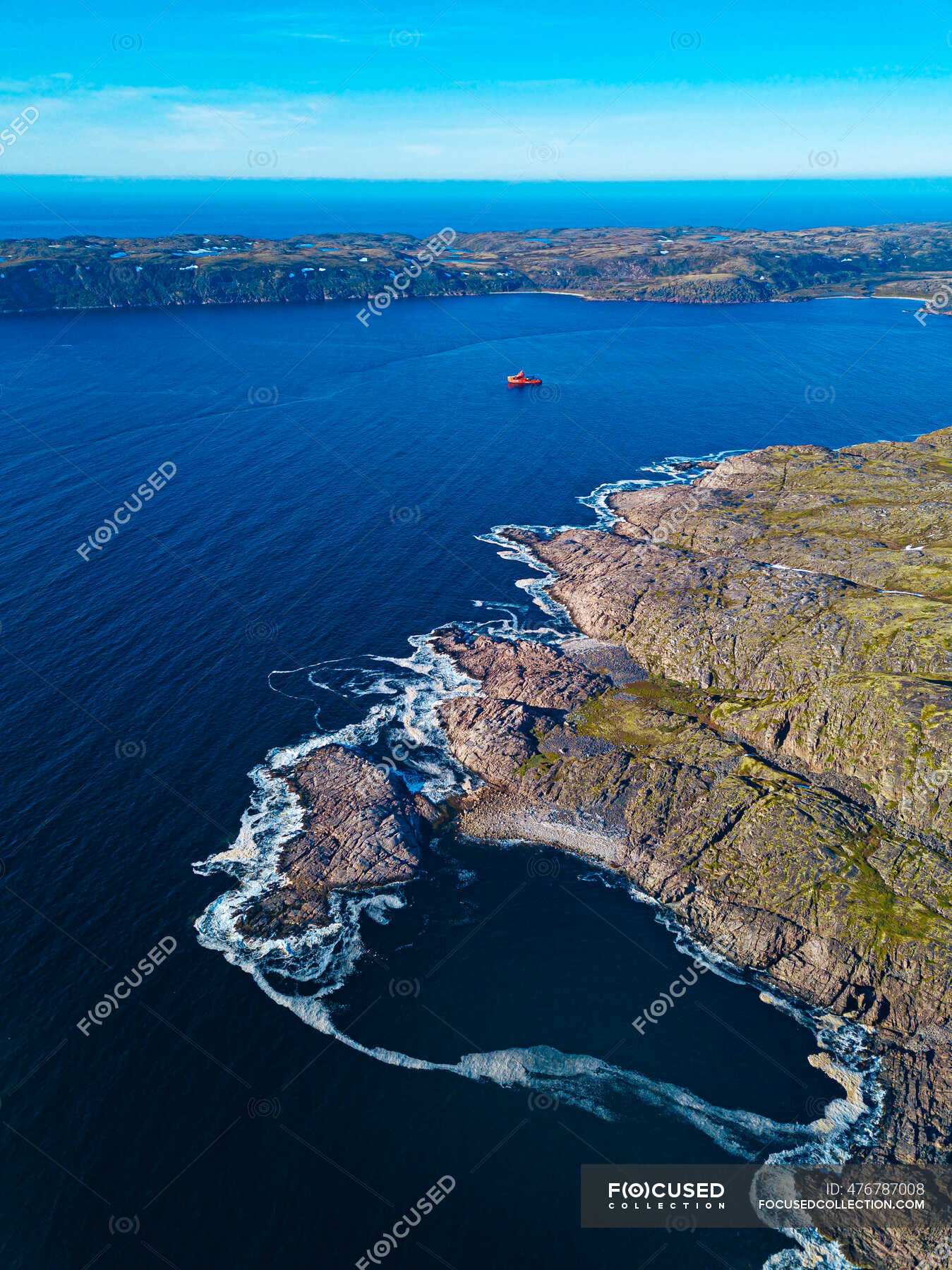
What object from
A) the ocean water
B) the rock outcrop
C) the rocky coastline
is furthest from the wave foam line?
the rock outcrop

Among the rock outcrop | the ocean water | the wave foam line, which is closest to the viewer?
the ocean water

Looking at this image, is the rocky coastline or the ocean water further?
the rocky coastline

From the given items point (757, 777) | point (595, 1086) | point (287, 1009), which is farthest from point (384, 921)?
point (757, 777)

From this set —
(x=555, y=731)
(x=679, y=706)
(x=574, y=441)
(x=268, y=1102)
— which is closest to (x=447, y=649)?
(x=555, y=731)

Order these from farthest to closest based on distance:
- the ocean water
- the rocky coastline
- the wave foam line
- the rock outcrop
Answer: the rock outcrop → the rocky coastline → the wave foam line → the ocean water

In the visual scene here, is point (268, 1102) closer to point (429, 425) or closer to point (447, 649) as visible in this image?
point (447, 649)

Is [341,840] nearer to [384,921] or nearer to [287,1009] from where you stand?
[384,921]

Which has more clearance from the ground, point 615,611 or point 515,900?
point 615,611

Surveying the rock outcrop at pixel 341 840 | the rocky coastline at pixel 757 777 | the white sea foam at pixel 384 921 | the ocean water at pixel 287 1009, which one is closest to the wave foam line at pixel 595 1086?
the white sea foam at pixel 384 921

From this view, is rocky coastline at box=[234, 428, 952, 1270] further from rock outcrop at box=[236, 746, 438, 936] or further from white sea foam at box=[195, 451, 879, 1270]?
white sea foam at box=[195, 451, 879, 1270]
